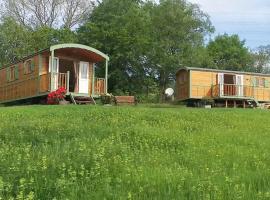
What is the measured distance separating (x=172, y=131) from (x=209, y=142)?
1.84m

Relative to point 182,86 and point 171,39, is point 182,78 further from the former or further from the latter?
point 171,39

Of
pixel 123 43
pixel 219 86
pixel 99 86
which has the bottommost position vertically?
pixel 99 86

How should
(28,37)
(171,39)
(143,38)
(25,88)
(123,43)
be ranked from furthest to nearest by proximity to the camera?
1. (171,39)
2. (28,37)
3. (143,38)
4. (123,43)
5. (25,88)

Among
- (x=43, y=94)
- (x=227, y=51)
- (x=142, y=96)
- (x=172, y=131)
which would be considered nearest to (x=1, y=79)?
(x=43, y=94)

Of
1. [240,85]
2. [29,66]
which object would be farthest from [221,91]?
[29,66]

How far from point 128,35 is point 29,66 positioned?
53.7 feet

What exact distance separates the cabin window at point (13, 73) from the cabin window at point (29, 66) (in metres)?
1.96

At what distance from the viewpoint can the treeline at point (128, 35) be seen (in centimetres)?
4638

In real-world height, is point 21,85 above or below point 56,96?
above

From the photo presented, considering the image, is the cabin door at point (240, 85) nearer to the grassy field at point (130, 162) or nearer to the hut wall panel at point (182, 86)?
the hut wall panel at point (182, 86)

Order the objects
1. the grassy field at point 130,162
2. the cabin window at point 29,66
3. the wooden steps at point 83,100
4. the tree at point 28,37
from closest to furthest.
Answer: the grassy field at point 130,162 < the wooden steps at point 83,100 < the cabin window at point 29,66 < the tree at point 28,37

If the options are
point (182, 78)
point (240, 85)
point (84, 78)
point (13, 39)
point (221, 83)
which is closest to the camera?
point (84, 78)

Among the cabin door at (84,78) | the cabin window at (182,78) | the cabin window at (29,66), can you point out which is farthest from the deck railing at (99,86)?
the cabin window at (182,78)

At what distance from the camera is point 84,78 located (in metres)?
31.6
